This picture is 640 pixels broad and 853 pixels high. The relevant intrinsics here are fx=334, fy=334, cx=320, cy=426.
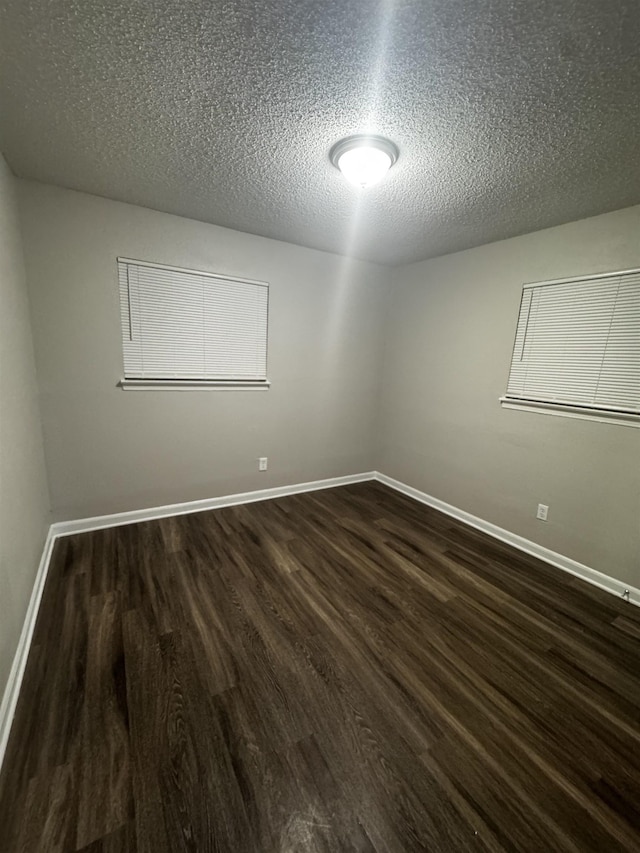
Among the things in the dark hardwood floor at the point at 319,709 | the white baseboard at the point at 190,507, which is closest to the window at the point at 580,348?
the dark hardwood floor at the point at 319,709

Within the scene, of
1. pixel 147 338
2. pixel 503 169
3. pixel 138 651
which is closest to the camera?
pixel 138 651

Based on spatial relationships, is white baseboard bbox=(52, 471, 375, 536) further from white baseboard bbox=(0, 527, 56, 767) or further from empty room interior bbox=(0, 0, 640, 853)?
white baseboard bbox=(0, 527, 56, 767)

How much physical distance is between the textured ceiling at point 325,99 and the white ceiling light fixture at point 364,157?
2.3 inches

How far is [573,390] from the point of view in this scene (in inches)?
93.8

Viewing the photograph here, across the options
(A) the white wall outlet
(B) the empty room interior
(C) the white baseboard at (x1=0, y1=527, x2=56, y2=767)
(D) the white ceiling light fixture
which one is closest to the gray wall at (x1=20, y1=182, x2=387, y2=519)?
(B) the empty room interior

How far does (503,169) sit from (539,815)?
272 cm

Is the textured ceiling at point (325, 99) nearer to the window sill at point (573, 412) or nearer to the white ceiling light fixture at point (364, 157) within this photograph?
the white ceiling light fixture at point (364, 157)

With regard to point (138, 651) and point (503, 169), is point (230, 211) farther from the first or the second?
point (138, 651)

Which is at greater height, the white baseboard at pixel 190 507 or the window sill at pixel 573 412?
the window sill at pixel 573 412

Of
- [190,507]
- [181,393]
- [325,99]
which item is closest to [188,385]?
[181,393]

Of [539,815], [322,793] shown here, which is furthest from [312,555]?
[539,815]

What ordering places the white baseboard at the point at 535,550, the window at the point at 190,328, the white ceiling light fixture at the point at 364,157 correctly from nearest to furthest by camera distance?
the white ceiling light fixture at the point at 364,157 → the white baseboard at the point at 535,550 → the window at the point at 190,328

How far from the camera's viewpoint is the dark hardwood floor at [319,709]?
41.2 inches

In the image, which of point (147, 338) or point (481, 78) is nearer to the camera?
point (481, 78)
